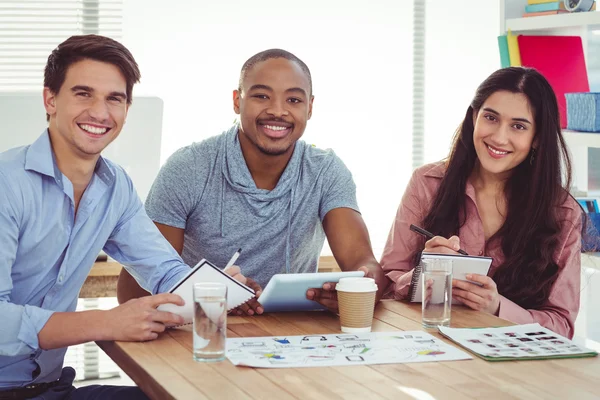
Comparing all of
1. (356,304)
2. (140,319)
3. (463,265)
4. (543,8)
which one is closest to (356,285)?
(356,304)

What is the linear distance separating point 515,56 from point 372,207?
1.63m

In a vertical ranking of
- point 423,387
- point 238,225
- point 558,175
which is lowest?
point 423,387

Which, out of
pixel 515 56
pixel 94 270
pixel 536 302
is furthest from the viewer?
pixel 515 56

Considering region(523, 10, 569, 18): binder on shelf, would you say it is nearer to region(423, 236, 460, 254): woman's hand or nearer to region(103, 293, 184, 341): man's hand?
region(423, 236, 460, 254): woman's hand

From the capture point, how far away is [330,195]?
2582 millimetres

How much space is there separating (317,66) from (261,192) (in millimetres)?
2056

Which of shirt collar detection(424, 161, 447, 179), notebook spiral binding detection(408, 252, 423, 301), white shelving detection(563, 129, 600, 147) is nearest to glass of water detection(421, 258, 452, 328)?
notebook spiral binding detection(408, 252, 423, 301)

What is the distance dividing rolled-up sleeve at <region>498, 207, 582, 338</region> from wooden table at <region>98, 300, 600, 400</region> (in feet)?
2.22

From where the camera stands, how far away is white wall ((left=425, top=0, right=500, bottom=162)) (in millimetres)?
4711

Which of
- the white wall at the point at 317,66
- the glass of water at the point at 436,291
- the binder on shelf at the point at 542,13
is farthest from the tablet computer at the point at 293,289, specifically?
the white wall at the point at 317,66

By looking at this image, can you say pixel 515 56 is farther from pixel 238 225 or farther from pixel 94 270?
pixel 94 270

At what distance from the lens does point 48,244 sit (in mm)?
1915

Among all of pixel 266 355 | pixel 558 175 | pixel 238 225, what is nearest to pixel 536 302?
pixel 558 175

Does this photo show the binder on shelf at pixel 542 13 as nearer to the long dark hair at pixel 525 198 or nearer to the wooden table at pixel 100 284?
the long dark hair at pixel 525 198
